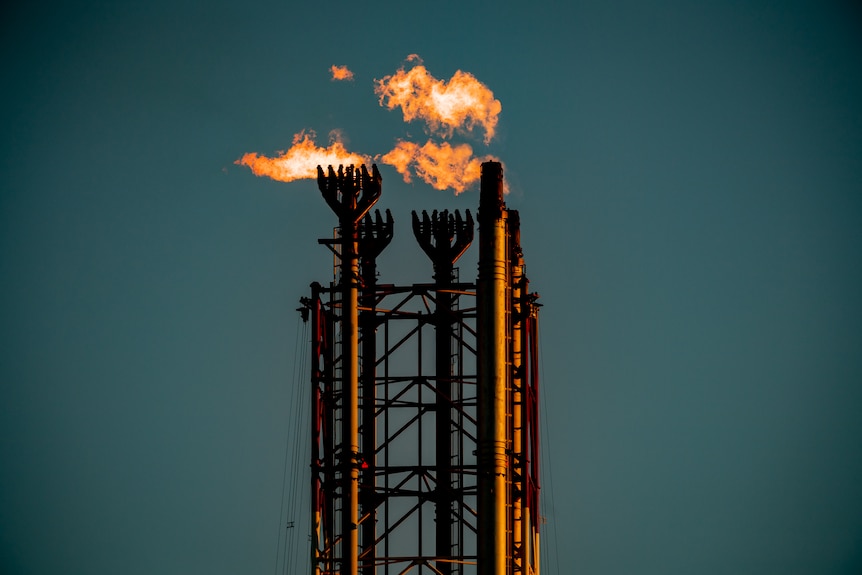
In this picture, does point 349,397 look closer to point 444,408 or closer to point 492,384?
point 492,384

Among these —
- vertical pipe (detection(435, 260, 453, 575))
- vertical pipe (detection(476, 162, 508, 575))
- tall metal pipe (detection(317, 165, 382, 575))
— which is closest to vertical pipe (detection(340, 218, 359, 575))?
tall metal pipe (detection(317, 165, 382, 575))

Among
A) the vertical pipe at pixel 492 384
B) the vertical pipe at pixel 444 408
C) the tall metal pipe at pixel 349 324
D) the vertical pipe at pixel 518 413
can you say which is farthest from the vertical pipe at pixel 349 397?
the vertical pipe at pixel 518 413

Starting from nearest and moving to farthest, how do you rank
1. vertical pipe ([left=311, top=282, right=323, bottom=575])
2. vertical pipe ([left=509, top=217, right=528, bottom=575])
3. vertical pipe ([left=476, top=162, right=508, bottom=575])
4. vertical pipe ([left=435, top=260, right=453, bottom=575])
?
A: vertical pipe ([left=476, top=162, right=508, bottom=575]) → vertical pipe ([left=311, top=282, right=323, bottom=575]) → vertical pipe ([left=509, top=217, right=528, bottom=575]) → vertical pipe ([left=435, top=260, right=453, bottom=575])

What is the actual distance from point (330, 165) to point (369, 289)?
367 centimetres

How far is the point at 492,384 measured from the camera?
183ft

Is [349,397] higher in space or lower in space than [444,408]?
lower

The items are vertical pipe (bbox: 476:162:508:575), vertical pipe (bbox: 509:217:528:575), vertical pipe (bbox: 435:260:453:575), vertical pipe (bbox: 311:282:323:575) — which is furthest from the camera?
vertical pipe (bbox: 435:260:453:575)

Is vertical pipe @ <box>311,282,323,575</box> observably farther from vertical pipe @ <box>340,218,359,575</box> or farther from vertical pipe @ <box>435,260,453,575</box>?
vertical pipe @ <box>435,260,453,575</box>

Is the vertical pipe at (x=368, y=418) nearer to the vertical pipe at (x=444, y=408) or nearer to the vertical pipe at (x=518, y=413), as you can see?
the vertical pipe at (x=444, y=408)

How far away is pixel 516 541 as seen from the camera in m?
58.3

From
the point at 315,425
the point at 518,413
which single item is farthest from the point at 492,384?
the point at 315,425

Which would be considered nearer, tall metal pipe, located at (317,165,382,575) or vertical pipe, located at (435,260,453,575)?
tall metal pipe, located at (317,165,382,575)

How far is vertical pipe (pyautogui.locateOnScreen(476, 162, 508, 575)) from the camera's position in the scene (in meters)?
55.1

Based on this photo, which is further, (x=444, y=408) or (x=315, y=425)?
(x=444, y=408)
